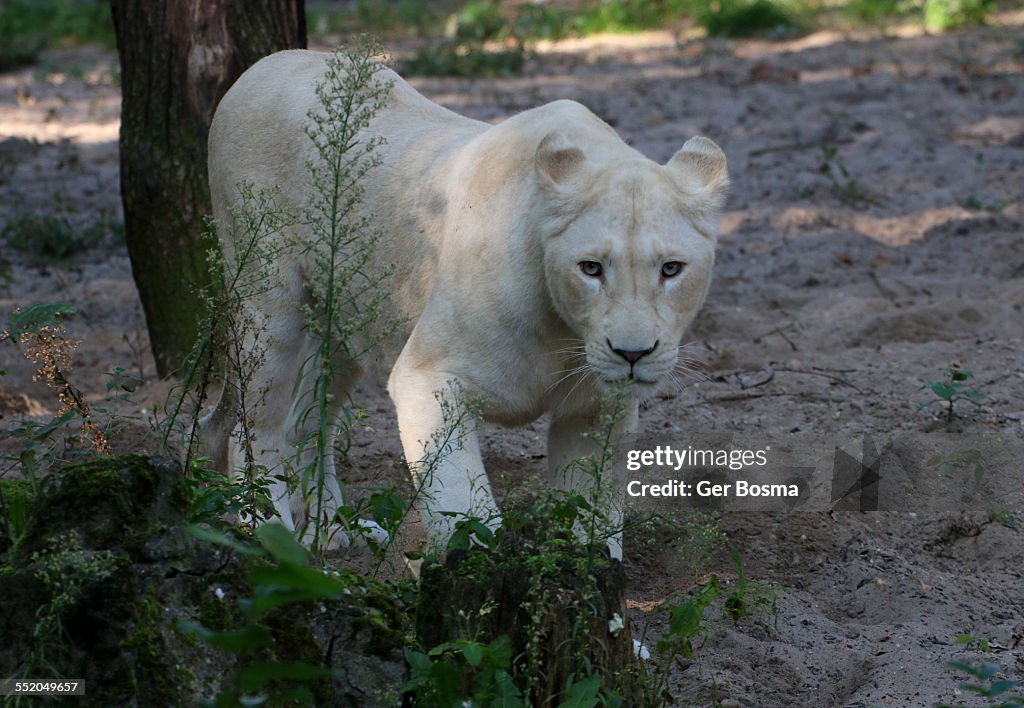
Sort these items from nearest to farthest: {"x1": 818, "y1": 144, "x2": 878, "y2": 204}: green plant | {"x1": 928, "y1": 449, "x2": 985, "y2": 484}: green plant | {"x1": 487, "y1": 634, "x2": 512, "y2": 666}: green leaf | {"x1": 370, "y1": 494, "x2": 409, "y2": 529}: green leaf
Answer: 1. {"x1": 487, "y1": 634, "x2": 512, "y2": 666}: green leaf
2. {"x1": 370, "y1": 494, "x2": 409, "y2": 529}: green leaf
3. {"x1": 928, "y1": 449, "x2": 985, "y2": 484}: green plant
4. {"x1": 818, "y1": 144, "x2": 878, "y2": 204}: green plant

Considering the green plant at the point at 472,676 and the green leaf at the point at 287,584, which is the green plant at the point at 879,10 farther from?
the green leaf at the point at 287,584

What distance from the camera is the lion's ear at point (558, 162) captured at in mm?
3592

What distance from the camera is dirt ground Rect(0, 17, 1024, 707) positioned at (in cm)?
375

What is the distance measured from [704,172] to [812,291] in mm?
3544

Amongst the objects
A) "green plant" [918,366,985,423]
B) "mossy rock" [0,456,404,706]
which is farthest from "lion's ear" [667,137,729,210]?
"green plant" [918,366,985,423]

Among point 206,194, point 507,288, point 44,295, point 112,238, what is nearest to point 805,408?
point 507,288

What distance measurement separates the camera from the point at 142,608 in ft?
8.46

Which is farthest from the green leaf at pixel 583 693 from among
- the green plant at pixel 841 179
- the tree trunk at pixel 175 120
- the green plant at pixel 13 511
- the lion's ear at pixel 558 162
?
the green plant at pixel 841 179

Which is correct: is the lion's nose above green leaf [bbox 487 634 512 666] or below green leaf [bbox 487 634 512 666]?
above

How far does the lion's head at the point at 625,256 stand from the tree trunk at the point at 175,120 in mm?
2405

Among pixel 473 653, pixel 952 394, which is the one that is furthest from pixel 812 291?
pixel 473 653

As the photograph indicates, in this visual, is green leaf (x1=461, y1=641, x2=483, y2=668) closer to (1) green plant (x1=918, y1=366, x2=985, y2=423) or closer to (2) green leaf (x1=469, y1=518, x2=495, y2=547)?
(2) green leaf (x1=469, y1=518, x2=495, y2=547)

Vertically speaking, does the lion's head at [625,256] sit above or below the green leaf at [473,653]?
above

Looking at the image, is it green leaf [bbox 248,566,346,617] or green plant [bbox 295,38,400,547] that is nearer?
green leaf [bbox 248,566,346,617]
